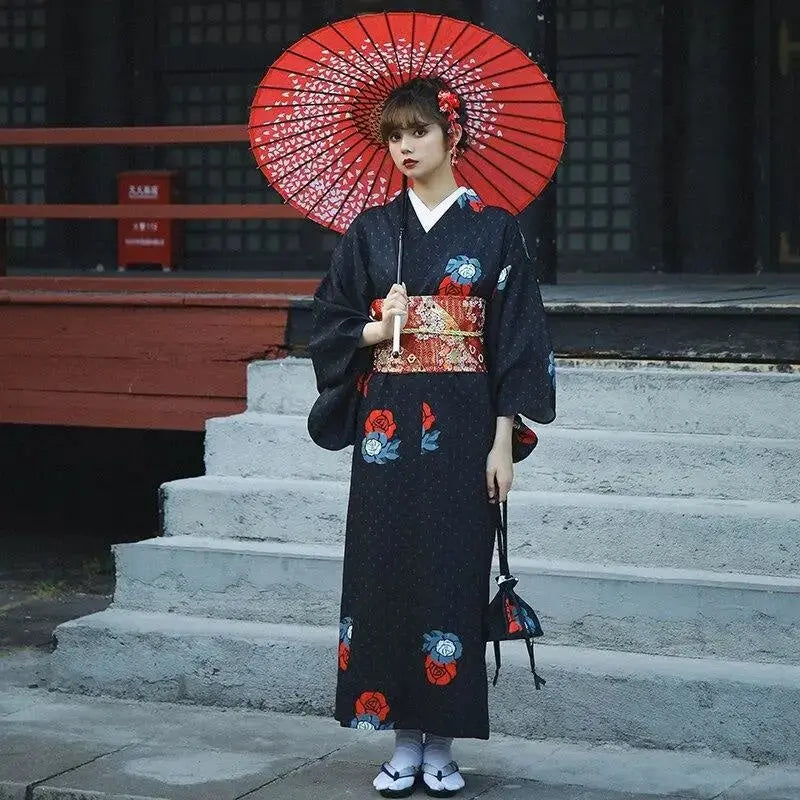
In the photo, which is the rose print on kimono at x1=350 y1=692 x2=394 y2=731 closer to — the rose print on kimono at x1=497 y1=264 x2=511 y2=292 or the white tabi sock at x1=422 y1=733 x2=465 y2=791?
the white tabi sock at x1=422 y1=733 x2=465 y2=791

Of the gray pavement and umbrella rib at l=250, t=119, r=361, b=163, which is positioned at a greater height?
umbrella rib at l=250, t=119, r=361, b=163

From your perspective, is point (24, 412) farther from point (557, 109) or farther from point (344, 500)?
point (557, 109)

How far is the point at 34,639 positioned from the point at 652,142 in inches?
264

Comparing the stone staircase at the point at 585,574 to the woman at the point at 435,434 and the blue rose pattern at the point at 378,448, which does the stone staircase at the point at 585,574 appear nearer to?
the woman at the point at 435,434

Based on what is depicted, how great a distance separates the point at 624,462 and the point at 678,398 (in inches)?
15.1

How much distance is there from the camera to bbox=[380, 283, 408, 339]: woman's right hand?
14.9 feet

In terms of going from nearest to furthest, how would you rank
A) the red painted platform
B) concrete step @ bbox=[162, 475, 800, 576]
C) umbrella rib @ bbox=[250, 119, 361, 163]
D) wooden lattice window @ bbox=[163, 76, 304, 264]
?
umbrella rib @ bbox=[250, 119, 361, 163]
concrete step @ bbox=[162, 475, 800, 576]
the red painted platform
wooden lattice window @ bbox=[163, 76, 304, 264]

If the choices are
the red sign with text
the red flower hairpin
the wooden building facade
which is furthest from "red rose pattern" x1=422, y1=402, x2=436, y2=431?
the red sign with text

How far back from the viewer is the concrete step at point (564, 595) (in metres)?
5.27

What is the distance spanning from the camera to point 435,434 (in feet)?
15.4

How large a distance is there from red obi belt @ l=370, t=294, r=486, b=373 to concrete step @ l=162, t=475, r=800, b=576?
1.17 meters

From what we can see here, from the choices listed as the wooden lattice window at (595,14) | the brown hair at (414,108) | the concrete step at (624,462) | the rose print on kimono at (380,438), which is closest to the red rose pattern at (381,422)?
the rose print on kimono at (380,438)

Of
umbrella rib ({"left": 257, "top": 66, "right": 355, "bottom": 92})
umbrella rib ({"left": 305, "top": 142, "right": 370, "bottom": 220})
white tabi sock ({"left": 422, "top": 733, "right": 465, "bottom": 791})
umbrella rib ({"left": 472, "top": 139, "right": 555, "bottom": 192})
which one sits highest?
umbrella rib ({"left": 257, "top": 66, "right": 355, "bottom": 92})

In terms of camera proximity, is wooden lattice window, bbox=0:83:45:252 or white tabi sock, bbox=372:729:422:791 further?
wooden lattice window, bbox=0:83:45:252
